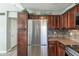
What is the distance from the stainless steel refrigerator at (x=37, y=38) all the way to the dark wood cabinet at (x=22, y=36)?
0.48ft

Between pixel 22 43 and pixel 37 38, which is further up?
pixel 37 38

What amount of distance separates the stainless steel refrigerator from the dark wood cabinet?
14cm

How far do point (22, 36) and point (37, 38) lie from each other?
1.79ft

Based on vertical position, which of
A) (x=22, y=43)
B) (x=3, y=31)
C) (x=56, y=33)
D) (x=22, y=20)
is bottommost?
(x=22, y=43)

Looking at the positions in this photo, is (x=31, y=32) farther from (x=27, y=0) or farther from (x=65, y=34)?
(x=27, y=0)

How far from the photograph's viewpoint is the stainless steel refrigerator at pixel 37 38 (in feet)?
17.0

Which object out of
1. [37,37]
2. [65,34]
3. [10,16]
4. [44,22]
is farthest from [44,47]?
[10,16]

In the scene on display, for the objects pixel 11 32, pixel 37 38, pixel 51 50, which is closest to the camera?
pixel 37 38

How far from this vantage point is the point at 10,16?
7.20 meters

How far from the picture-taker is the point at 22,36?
5156 mm

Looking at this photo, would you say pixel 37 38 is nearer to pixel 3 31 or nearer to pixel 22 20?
pixel 22 20

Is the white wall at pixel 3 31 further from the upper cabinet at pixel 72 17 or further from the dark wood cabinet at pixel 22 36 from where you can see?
the upper cabinet at pixel 72 17

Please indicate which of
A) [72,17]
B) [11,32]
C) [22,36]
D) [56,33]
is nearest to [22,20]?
[22,36]

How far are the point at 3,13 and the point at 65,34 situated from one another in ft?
10.1
